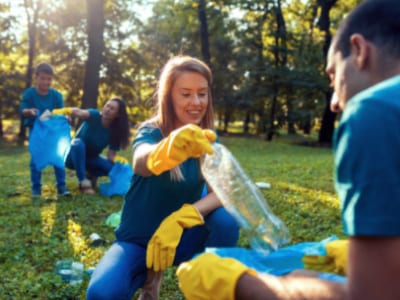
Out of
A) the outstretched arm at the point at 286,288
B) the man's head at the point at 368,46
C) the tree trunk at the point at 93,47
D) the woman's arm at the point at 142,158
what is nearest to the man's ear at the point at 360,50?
the man's head at the point at 368,46

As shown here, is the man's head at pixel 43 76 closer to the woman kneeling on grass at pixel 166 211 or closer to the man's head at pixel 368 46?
the woman kneeling on grass at pixel 166 211

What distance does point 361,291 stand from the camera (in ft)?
3.26

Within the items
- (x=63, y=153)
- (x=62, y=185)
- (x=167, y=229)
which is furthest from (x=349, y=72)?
(x=62, y=185)

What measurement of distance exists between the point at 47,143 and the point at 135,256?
347 cm

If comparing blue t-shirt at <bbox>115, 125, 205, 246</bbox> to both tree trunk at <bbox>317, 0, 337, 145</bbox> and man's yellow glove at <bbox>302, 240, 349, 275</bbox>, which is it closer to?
man's yellow glove at <bbox>302, 240, 349, 275</bbox>

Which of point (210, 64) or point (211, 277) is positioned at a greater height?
point (210, 64)

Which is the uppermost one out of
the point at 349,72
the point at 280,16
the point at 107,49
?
the point at 280,16

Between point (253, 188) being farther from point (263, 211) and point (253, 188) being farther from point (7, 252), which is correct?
Answer: point (7, 252)

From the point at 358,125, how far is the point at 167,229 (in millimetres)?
1134

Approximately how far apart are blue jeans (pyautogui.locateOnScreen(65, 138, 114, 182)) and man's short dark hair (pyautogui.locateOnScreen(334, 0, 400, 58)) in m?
4.81

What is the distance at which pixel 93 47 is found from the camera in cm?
1070

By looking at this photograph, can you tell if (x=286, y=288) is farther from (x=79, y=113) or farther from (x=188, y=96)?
(x=79, y=113)

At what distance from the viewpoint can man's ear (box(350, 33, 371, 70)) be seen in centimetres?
112

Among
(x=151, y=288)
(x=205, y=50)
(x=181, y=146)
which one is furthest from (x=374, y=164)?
(x=205, y=50)
